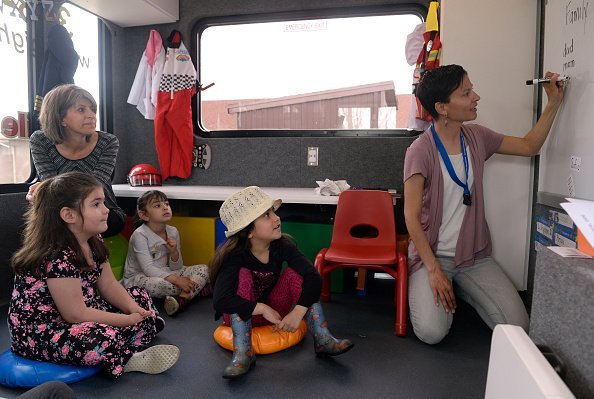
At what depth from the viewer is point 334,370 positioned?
1.71 m

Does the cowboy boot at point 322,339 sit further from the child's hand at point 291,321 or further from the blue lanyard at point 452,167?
the blue lanyard at point 452,167

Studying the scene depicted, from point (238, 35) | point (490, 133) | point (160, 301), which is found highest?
point (238, 35)

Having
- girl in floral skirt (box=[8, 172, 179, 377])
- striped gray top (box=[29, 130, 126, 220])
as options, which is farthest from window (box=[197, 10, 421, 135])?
girl in floral skirt (box=[8, 172, 179, 377])

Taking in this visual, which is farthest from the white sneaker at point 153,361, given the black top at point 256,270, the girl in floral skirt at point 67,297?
the black top at point 256,270

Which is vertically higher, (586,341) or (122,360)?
(586,341)

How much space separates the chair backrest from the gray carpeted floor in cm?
44

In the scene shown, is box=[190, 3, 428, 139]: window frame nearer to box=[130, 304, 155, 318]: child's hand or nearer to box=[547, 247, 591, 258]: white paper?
box=[130, 304, 155, 318]: child's hand

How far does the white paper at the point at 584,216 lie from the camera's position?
0.66m

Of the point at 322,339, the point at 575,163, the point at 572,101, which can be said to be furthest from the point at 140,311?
the point at 572,101

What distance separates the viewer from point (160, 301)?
2520 mm

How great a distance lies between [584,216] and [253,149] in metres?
2.71

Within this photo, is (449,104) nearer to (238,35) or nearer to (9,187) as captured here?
(238,35)

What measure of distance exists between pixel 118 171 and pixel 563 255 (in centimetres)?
324

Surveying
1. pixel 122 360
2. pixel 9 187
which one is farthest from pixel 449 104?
pixel 9 187
